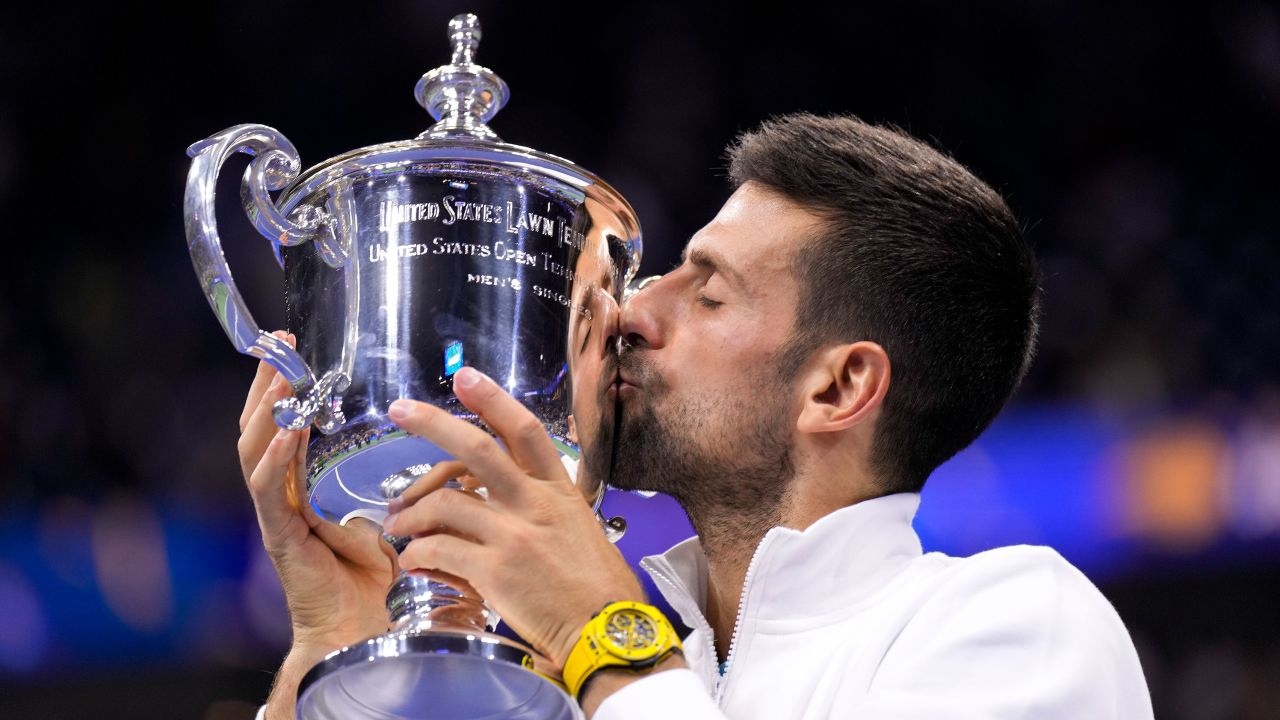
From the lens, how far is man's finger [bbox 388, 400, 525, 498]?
4.91 ft

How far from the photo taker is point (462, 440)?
4.90ft

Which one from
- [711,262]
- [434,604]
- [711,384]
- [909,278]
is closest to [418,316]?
[434,604]

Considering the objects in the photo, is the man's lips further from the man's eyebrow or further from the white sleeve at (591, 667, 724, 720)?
the white sleeve at (591, 667, 724, 720)

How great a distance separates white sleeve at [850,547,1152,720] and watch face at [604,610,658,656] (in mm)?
279

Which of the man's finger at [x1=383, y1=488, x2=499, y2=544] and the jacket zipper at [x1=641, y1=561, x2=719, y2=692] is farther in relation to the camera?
the jacket zipper at [x1=641, y1=561, x2=719, y2=692]

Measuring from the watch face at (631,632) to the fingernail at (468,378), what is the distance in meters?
0.33

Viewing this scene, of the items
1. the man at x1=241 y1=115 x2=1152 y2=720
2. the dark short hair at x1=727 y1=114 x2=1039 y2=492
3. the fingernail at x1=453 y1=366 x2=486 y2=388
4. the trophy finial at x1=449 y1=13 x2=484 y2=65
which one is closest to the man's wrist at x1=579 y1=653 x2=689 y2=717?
the man at x1=241 y1=115 x2=1152 y2=720

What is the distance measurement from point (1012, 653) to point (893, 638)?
19 cm

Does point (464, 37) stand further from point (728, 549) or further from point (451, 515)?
point (728, 549)

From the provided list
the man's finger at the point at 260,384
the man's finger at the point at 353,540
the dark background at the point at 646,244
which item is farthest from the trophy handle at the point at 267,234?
the dark background at the point at 646,244

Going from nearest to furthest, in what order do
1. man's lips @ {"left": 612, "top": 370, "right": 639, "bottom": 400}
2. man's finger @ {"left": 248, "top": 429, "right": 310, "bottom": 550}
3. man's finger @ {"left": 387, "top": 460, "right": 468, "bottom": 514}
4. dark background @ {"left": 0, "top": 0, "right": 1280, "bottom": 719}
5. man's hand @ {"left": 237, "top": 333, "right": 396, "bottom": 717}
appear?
1. man's finger @ {"left": 387, "top": 460, "right": 468, "bottom": 514}
2. man's finger @ {"left": 248, "top": 429, "right": 310, "bottom": 550}
3. man's hand @ {"left": 237, "top": 333, "right": 396, "bottom": 717}
4. man's lips @ {"left": 612, "top": 370, "right": 639, "bottom": 400}
5. dark background @ {"left": 0, "top": 0, "right": 1280, "bottom": 719}

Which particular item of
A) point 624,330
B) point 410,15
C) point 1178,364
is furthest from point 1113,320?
point 624,330

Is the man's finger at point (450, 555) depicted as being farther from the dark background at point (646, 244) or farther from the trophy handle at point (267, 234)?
the dark background at point (646, 244)

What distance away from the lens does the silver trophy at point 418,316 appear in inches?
61.4
